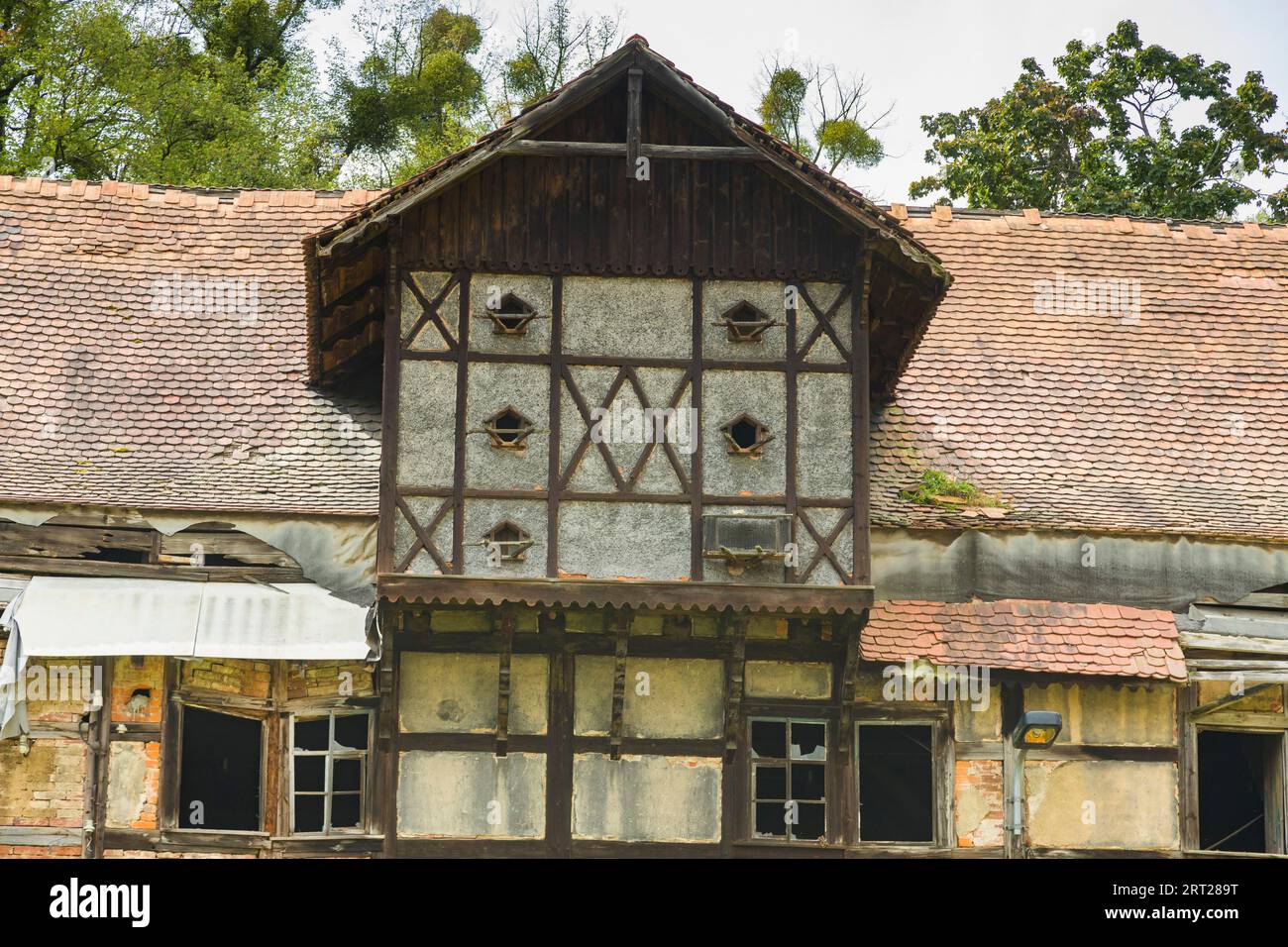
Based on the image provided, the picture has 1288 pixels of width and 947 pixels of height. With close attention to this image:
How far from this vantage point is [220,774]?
19828 mm

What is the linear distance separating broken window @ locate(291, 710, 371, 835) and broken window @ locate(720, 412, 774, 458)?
394 centimetres

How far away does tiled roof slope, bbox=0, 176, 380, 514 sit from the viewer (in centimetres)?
1736

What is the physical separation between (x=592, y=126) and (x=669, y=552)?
3.64 metres

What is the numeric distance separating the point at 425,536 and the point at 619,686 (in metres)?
2.09

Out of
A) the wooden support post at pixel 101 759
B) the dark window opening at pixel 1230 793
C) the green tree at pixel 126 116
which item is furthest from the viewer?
the green tree at pixel 126 116

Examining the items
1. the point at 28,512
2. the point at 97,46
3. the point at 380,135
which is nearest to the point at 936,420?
the point at 28,512

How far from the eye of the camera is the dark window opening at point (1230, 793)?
1959 cm

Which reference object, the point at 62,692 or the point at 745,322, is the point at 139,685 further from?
the point at 745,322

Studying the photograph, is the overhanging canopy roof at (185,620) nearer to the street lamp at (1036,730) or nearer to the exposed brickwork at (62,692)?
the exposed brickwork at (62,692)

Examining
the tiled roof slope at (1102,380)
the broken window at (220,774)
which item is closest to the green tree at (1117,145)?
the tiled roof slope at (1102,380)

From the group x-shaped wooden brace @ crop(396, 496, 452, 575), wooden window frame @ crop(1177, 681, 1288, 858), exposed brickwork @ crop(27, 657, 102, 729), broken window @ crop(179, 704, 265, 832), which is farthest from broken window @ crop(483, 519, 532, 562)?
wooden window frame @ crop(1177, 681, 1288, 858)

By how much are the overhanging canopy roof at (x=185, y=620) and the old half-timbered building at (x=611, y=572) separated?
1.3 inches

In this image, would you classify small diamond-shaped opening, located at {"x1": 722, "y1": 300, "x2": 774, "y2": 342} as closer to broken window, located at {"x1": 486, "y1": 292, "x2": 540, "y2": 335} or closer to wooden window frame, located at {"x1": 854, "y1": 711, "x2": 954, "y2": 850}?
broken window, located at {"x1": 486, "y1": 292, "x2": 540, "y2": 335}

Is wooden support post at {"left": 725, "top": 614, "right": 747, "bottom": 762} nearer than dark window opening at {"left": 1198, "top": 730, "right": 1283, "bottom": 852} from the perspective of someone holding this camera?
Yes
